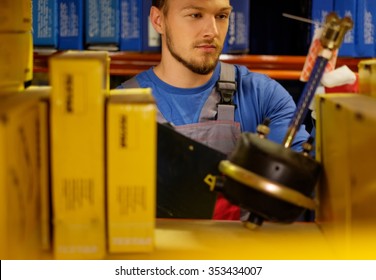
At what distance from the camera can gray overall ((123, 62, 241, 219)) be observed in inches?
77.7

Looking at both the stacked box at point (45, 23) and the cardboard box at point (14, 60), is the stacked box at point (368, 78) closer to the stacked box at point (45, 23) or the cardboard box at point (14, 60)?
the cardboard box at point (14, 60)

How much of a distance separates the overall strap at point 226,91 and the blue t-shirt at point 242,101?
0.03 meters

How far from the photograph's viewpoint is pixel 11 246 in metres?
0.83

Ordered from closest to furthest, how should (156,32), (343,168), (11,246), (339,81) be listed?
(11,246) < (343,168) < (339,81) < (156,32)

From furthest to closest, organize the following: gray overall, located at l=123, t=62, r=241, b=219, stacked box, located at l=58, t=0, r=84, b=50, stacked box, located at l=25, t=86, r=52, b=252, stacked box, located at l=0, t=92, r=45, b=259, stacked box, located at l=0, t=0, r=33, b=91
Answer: stacked box, located at l=58, t=0, r=84, b=50 < gray overall, located at l=123, t=62, r=241, b=219 < stacked box, located at l=0, t=0, r=33, b=91 < stacked box, located at l=25, t=86, r=52, b=252 < stacked box, located at l=0, t=92, r=45, b=259

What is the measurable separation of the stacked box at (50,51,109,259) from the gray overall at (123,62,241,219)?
3.43 feet

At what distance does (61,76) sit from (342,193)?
17.6 inches

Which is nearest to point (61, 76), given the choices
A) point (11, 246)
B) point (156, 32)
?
point (11, 246)

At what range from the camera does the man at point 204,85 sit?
199 cm

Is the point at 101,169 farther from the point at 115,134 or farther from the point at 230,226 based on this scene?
the point at 230,226

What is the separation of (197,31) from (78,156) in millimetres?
1212

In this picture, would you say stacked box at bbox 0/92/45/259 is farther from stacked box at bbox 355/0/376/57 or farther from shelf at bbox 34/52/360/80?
stacked box at bbox 355/0/376/57

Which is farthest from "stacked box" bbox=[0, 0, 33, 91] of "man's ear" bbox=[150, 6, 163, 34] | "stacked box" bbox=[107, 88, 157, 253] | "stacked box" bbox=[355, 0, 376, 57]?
"stacked box" bbox=[355, 0, 376, 57]

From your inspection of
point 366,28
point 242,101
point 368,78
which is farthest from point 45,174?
point 366,28
